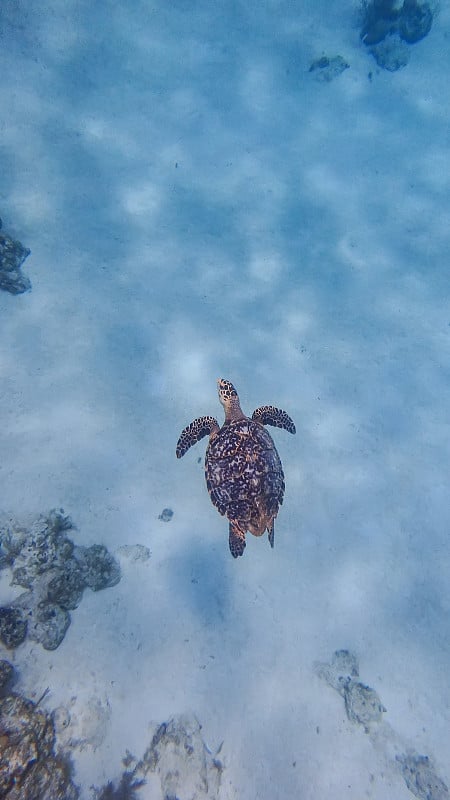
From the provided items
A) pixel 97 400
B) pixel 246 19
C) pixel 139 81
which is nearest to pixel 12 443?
pixel 97 400

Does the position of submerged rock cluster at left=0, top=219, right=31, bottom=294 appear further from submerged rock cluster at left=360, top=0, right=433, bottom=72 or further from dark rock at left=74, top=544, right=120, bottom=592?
submerged rock cluster at left=360, top=0, right=433, bottom=72

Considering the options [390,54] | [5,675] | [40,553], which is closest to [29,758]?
[5,675]

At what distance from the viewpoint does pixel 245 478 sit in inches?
231

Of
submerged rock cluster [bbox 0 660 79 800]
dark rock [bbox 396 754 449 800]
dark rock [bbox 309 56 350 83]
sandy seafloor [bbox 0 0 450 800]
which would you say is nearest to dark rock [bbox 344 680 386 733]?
sandy seafloor [bbox 0 0 450 800]

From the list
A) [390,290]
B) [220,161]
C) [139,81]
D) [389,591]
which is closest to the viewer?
[389,591]

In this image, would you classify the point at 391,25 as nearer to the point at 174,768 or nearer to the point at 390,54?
the point at 390,54

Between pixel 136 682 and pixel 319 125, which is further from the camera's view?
pixel 319 125

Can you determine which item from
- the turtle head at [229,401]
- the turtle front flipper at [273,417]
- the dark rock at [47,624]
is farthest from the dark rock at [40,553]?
the turtle front flipper at [273,417]

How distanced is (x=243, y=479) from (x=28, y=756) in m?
4.63

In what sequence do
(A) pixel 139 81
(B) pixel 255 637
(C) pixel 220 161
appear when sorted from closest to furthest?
(B) pixel 255 637, (C) pixel 220 161, (A) pixel 139 81

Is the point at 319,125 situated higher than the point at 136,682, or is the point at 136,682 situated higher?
the point at 319,125

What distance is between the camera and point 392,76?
53.4ft

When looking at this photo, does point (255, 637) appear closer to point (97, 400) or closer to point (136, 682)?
point (136, 682)

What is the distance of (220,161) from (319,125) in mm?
4650
